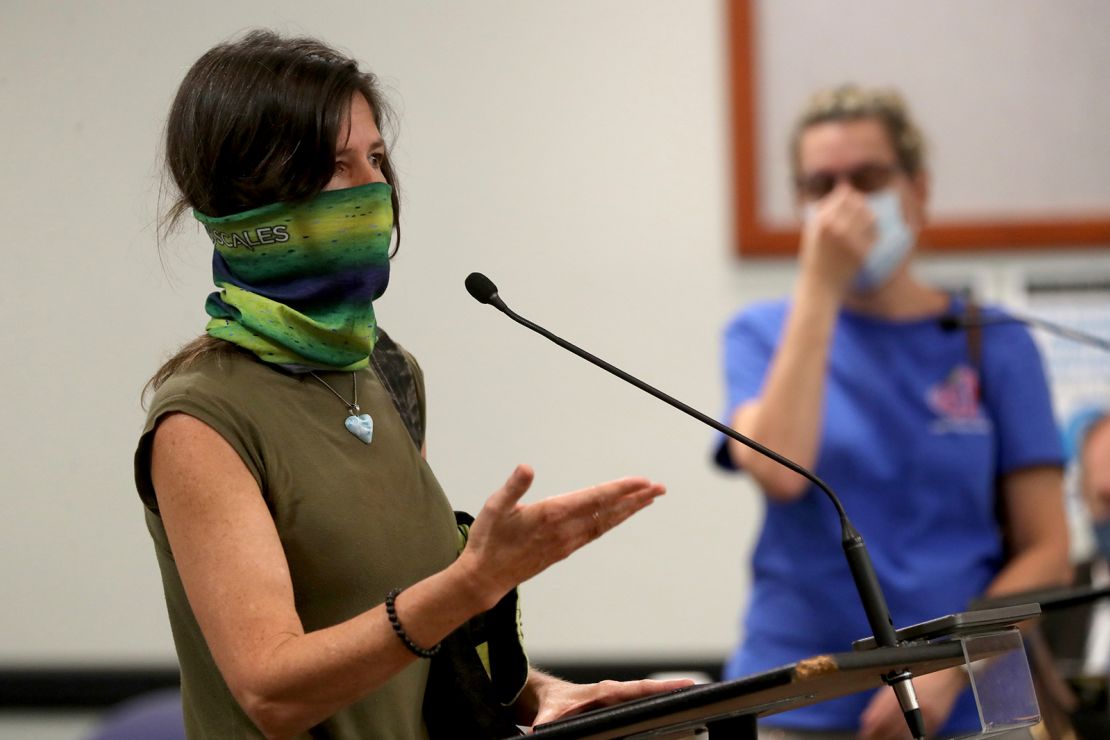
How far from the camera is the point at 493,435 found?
1.47 m

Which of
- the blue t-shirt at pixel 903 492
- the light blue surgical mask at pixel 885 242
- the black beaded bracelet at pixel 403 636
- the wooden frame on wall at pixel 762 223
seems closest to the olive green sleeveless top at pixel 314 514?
the black beaded bracelet at pixel 403 636

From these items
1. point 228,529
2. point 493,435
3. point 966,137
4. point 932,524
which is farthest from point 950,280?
point 228,529

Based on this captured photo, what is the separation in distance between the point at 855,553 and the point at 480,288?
1.19ft

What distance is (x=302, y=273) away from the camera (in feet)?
3.41

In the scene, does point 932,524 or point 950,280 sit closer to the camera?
point 932,524

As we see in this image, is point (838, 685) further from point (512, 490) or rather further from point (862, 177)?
point (862, 177)

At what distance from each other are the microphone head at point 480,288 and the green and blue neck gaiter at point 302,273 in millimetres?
69

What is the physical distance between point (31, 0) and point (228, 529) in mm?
633

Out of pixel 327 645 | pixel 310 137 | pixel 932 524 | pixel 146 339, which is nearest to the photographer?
pixel 327 645

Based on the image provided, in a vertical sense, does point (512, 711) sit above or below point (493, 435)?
below

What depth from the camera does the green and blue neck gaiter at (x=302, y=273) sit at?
40.3 inches

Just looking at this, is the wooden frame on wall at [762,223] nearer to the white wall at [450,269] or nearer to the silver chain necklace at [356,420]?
the white wall at [450,269]

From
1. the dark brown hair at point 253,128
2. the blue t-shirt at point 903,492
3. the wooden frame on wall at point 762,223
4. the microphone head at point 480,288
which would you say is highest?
the dark brown hair at point 253,128

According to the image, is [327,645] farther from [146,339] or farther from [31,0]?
[31,0]
